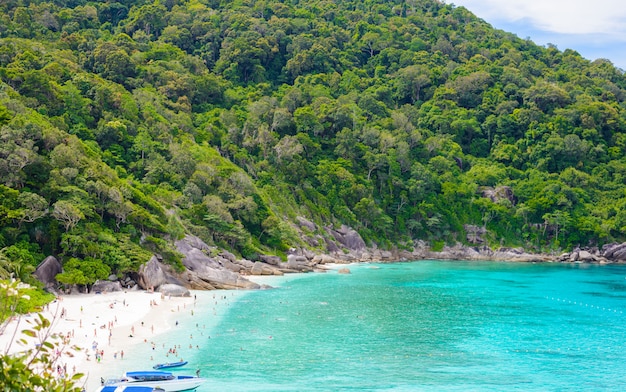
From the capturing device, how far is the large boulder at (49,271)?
43.6 m

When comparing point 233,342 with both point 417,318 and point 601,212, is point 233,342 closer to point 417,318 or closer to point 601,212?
point 417,318

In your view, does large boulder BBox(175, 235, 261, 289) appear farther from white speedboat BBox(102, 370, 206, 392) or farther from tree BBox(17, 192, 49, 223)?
white speedboat BBox(102, 370, 206, 392)

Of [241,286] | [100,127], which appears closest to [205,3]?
[100,127]

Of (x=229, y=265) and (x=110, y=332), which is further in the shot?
(x=229, y=265)

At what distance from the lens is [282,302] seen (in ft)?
159

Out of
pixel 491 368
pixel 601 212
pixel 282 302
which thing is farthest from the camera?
pixel 601 212

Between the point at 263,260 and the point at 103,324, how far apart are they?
33.7 metres

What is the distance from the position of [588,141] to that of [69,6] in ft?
409

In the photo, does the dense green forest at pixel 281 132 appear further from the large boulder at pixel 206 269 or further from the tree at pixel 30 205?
the large boulder at pixel 206 269

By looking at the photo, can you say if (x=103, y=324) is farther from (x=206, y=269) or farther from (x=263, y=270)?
(x=263, y=270)

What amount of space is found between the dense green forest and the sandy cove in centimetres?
389

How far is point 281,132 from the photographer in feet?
→ 323

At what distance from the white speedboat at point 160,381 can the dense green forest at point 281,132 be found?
784 inches

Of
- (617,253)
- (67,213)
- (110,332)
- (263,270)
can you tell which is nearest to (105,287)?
(67,213)
